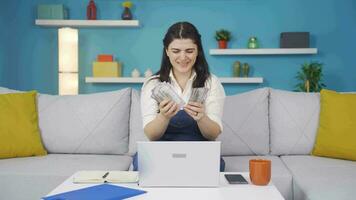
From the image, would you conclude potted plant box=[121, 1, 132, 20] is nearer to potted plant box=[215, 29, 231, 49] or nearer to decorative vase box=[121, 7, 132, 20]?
decorative vase box=[121, 7, 132, 20]

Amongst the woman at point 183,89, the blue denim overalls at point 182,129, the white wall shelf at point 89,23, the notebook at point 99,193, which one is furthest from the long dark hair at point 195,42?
the white wall shelf at point 89,23

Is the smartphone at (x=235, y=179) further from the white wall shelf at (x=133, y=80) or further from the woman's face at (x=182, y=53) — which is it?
the white wall shelf at (x=133, y=80)

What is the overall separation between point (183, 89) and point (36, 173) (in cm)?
87

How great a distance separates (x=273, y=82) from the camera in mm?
4500

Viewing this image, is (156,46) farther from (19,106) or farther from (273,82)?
(19,106)

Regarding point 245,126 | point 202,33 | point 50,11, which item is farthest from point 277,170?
point 50,11

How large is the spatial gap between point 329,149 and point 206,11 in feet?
7.73

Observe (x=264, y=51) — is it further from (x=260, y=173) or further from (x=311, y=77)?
(x=260, y=173)

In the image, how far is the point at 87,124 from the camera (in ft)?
8.91

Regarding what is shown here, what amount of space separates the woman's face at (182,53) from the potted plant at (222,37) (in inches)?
93.5

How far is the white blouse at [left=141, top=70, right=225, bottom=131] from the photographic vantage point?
2.06 meters

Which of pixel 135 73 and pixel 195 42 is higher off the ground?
pixel 195 42

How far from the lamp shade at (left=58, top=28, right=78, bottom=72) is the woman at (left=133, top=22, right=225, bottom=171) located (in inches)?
88.1

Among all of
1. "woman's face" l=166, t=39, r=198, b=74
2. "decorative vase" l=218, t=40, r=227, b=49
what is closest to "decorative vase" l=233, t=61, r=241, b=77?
"decorative vase" l=218, t=40, r=227, b=49
